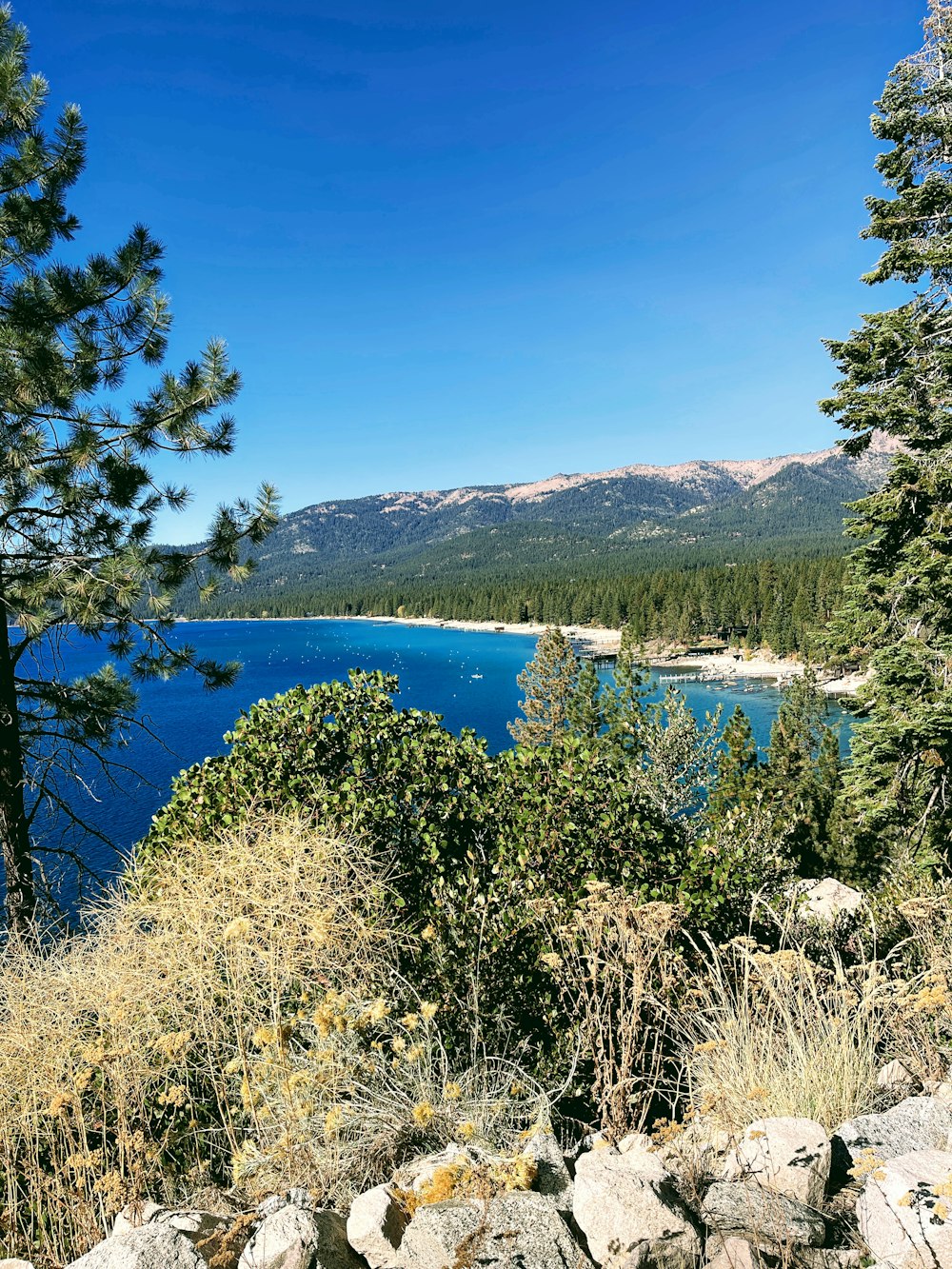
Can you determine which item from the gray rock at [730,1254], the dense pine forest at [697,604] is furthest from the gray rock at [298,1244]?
the dense pine forest at [697,604]

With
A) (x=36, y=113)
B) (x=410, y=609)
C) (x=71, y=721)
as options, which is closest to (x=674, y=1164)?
(x=71, y=721)

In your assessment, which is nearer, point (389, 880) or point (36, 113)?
point (389, 880)

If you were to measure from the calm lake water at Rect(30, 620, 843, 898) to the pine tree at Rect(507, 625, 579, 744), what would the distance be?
6.55 metres

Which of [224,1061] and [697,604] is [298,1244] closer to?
[224,1061]

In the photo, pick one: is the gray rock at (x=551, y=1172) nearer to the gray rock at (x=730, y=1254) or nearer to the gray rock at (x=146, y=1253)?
the gray rock at (x=730, y=1254)

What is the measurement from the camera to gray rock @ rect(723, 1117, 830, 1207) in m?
2.25

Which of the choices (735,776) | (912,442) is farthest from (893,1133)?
(735,776)

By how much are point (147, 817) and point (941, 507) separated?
3004cm

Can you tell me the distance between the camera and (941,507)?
9.83 meters

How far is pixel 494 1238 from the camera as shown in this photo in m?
2.03

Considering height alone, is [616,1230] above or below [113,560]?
below

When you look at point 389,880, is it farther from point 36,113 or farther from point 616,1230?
point 36,113

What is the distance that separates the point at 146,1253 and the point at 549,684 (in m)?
26.7

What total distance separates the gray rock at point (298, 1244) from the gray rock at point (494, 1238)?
22 cm
